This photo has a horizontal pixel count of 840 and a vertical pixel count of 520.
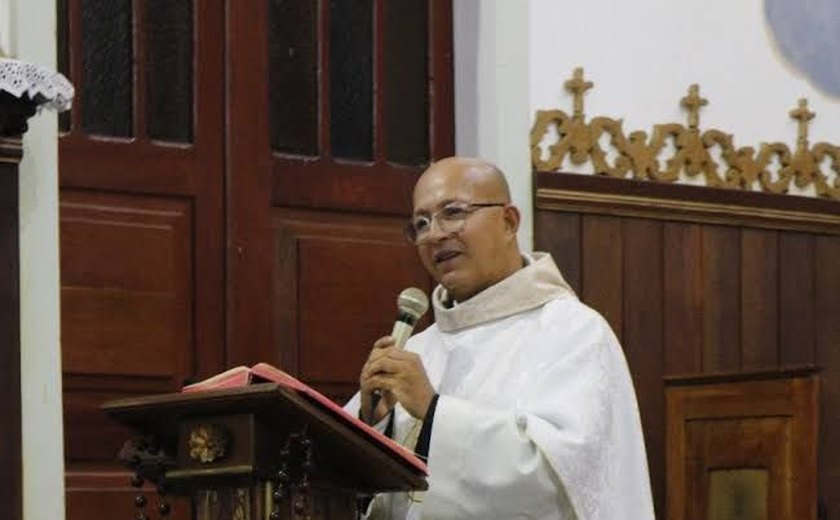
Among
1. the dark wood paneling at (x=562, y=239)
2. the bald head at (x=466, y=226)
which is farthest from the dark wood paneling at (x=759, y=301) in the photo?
the bald head at (x=466, y=226)

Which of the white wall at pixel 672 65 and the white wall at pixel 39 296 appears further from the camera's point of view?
the white wall at pixel 672 65

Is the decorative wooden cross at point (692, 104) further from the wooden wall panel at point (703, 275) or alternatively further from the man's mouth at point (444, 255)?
the man's mouth at point (444, 255)

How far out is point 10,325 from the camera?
6.25 metres

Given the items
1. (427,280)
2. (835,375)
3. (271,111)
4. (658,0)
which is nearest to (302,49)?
(271,111)

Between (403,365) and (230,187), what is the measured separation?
6.26 feet

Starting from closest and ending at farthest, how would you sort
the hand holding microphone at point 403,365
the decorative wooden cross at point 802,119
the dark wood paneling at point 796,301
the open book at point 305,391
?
1. the open book at point 305,391
2. the hand holding microphone at point 403,365
3. the dark wood paneling at point 796,301
4. the decorative wooden cross at point 802,119

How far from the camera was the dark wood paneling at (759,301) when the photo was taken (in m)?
7.82

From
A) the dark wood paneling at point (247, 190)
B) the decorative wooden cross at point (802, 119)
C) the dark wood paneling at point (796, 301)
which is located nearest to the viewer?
the dark wood paneling at point (247, 190)

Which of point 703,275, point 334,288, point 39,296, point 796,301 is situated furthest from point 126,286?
point 796,301

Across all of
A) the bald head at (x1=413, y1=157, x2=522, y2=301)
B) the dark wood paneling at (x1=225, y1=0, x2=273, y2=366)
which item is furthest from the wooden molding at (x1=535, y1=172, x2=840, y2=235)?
the bald head at (x1=413, y1=157, x2=522, y2=301)

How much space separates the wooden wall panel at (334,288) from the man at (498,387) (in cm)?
110

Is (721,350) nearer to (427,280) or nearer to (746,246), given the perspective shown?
(746,246)

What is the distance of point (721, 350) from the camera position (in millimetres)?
7758

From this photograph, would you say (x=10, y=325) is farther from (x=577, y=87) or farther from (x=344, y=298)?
(x=577, y=87)
